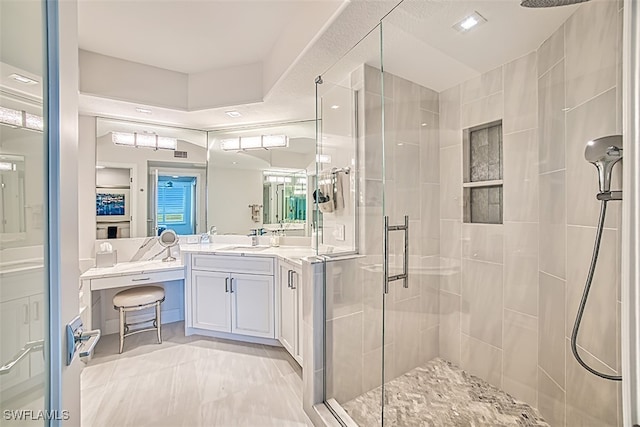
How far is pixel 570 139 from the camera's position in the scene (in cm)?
158

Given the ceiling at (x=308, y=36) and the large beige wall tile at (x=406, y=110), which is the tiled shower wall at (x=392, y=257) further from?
the ceiling at (x=308, y=36)

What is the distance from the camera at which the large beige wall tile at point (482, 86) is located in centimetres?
206

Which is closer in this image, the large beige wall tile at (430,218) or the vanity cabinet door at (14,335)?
the vanity cabinet door at (14,335)

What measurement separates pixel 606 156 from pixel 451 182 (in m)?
1.13

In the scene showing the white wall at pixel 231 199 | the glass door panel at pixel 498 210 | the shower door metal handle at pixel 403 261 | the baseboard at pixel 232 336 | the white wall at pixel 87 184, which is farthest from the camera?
the white wall at pixel 231 199

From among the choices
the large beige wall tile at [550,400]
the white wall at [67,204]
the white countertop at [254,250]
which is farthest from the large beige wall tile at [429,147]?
the white wall at [67,204]

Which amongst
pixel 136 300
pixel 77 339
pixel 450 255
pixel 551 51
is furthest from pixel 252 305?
pixel 551 51

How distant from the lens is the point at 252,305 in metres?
2.74

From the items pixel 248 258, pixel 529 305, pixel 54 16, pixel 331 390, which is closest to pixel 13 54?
pixel 54 16

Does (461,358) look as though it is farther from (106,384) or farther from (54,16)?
(54,16)

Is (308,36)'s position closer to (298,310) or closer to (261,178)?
(261,178)

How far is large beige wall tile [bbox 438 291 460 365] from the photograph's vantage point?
2.37 m

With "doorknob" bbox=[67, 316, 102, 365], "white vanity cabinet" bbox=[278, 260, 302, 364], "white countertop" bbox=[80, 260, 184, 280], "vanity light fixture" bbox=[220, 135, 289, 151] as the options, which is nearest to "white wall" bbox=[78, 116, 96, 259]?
"white countertop" bbox=[80, 260, 184, 280]

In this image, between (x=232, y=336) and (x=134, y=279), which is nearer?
(x=134, y=279)
